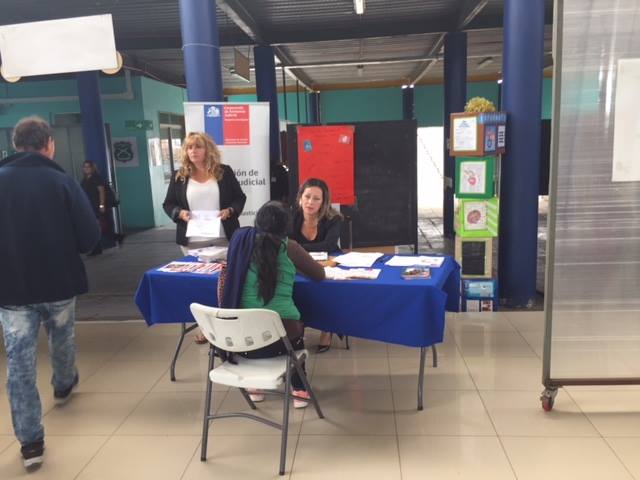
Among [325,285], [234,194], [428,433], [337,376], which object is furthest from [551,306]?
[234,194]

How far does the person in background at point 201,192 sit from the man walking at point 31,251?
1.09m

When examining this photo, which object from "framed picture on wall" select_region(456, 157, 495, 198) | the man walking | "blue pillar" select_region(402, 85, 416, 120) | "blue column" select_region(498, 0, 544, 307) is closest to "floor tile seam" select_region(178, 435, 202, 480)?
the man walking

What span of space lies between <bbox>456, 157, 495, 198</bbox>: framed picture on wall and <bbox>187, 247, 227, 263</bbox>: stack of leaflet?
6.47ft

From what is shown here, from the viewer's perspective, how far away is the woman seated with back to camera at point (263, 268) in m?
2.38

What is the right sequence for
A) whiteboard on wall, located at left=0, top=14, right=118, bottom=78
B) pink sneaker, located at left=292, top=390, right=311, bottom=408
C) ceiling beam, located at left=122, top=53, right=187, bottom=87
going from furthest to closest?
1. ceiling beam, located at left=122, top=53, right=187, bottom=87
2. whiteboard on wall, located at left=0, top=14, right=118, bottom=78
3. pink sneaker, located at left=292, top=390, right=311, bottom=408

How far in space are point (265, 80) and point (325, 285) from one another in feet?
20.9

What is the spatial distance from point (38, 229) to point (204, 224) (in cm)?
123

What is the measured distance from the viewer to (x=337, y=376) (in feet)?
10.6

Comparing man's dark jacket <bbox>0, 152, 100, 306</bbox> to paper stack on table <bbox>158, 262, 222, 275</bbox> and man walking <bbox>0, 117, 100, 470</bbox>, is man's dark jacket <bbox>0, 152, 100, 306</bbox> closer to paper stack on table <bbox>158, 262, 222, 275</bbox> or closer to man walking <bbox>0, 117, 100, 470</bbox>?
man walking <bbox>0, 117, 100, 470</bbox>

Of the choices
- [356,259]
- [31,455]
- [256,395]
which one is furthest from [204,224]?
[31,455]

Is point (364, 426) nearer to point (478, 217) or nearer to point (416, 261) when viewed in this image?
point (416, 261)

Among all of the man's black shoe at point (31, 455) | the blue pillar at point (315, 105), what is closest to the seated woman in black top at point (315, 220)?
the man's black shoe at point (31, 455)

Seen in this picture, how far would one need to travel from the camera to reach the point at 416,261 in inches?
117

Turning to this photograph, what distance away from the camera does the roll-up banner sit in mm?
4017
